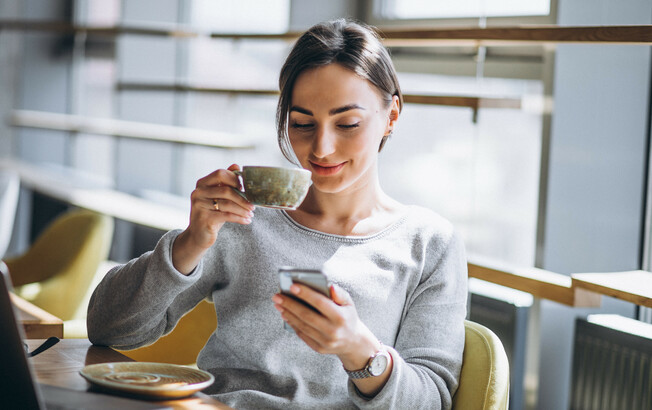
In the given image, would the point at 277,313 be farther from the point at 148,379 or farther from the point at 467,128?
the point at 467,128

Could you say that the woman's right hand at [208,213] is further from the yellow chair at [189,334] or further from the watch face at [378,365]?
the yellow chair at [189,334]

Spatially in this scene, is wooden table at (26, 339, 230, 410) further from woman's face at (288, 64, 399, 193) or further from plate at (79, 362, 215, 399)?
woman's face at (288, 64, 399, 193)

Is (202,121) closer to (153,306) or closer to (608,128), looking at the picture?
(608,128)

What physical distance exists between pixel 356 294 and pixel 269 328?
0.18 meters

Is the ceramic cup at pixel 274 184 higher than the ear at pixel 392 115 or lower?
lower

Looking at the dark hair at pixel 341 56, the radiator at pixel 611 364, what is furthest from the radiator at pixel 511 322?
the dark hair at pixel 341 56

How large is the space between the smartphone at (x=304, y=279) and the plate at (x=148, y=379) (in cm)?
22

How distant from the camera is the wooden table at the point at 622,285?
196 centimetres

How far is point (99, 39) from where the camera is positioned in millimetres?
6070

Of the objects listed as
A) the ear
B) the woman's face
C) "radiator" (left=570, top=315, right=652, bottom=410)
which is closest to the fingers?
the woman's face

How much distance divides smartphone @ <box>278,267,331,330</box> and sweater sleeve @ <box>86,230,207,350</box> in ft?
1.11

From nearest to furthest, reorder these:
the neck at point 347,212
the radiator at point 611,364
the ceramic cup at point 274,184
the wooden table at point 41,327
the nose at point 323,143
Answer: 1. the ceramic cup at point 274,184
2. the nose at point 323,143
3. the neck at point 347,212
4. the wooden table at point 41,327
5. the radiator at point 611,364

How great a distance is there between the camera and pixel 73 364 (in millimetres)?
1288

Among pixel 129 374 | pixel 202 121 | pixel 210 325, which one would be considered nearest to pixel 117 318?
pixel 129 374
